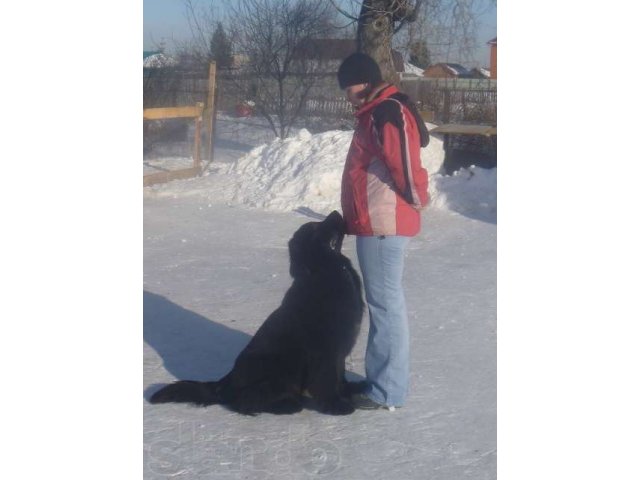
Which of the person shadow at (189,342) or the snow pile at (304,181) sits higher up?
the snow pile at (304,181)

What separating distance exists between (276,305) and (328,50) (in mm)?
10510

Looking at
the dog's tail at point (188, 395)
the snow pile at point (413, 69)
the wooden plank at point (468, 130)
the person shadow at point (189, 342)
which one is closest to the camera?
the dog's tail at point (188, 395)

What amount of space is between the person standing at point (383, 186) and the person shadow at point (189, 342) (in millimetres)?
703

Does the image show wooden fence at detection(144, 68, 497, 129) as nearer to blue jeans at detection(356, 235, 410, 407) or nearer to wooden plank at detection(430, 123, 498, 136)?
wooden plank at detection(430, 123, 498, 136)

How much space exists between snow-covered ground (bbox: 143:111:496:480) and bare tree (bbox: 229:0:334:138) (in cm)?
483

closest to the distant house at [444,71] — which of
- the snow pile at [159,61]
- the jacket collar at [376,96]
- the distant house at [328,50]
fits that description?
the distant house at [328,50]

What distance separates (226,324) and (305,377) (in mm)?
1515

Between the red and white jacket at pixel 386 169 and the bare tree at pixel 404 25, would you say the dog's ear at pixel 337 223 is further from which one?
the bare tree at pixel 404 25

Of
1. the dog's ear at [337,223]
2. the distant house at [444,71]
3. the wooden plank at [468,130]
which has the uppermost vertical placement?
the distant house at [444,71]

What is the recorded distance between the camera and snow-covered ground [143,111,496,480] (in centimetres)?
333

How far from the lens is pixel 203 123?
12844 mm

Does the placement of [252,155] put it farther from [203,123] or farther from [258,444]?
[258,444]

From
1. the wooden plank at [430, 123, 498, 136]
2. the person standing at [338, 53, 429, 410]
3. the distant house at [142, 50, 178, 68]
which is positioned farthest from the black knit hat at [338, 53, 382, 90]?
the distant house at [142, 50, 178, 68]

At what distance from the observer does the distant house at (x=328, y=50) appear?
49.5 feet
